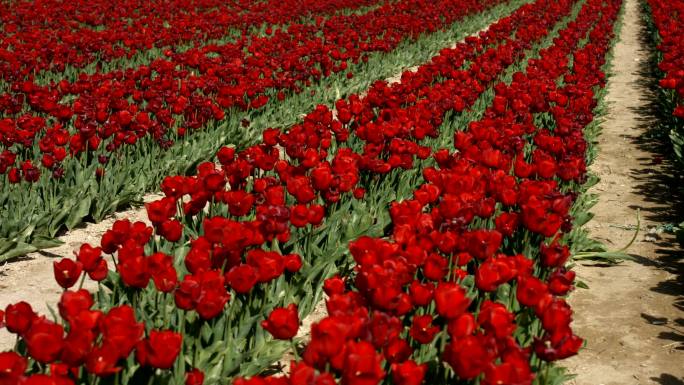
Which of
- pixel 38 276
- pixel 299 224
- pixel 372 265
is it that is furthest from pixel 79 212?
pixel 372 265

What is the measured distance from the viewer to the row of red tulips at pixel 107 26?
371 inches

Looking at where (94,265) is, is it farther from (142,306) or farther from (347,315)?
(347,315)

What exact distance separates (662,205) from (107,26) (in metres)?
12.1

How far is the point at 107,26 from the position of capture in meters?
15.3

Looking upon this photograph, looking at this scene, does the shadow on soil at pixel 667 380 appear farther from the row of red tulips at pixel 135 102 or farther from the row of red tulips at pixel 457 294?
the row of red tulips at pixel 135 102

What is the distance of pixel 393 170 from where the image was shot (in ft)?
19.9

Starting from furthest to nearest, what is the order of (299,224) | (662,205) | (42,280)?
(662,205)
(42,280)
(299,224)

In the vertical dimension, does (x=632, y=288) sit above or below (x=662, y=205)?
above

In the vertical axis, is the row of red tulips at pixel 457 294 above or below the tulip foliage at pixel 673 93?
above

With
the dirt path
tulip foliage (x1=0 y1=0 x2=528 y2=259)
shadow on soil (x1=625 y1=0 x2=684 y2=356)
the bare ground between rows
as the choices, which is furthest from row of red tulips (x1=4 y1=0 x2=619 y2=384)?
tulip foliage (x1=0 y1=0 x2=528 y2=259)

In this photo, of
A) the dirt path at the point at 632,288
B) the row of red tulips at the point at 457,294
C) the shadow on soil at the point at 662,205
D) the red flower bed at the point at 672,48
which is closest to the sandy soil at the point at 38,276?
the row of red tulips at the point at 457,294

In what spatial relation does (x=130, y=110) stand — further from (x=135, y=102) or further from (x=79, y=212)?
(x=135, y=102)

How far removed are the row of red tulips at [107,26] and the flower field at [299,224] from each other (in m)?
0.11

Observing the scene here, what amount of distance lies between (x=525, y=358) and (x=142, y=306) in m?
1.92
